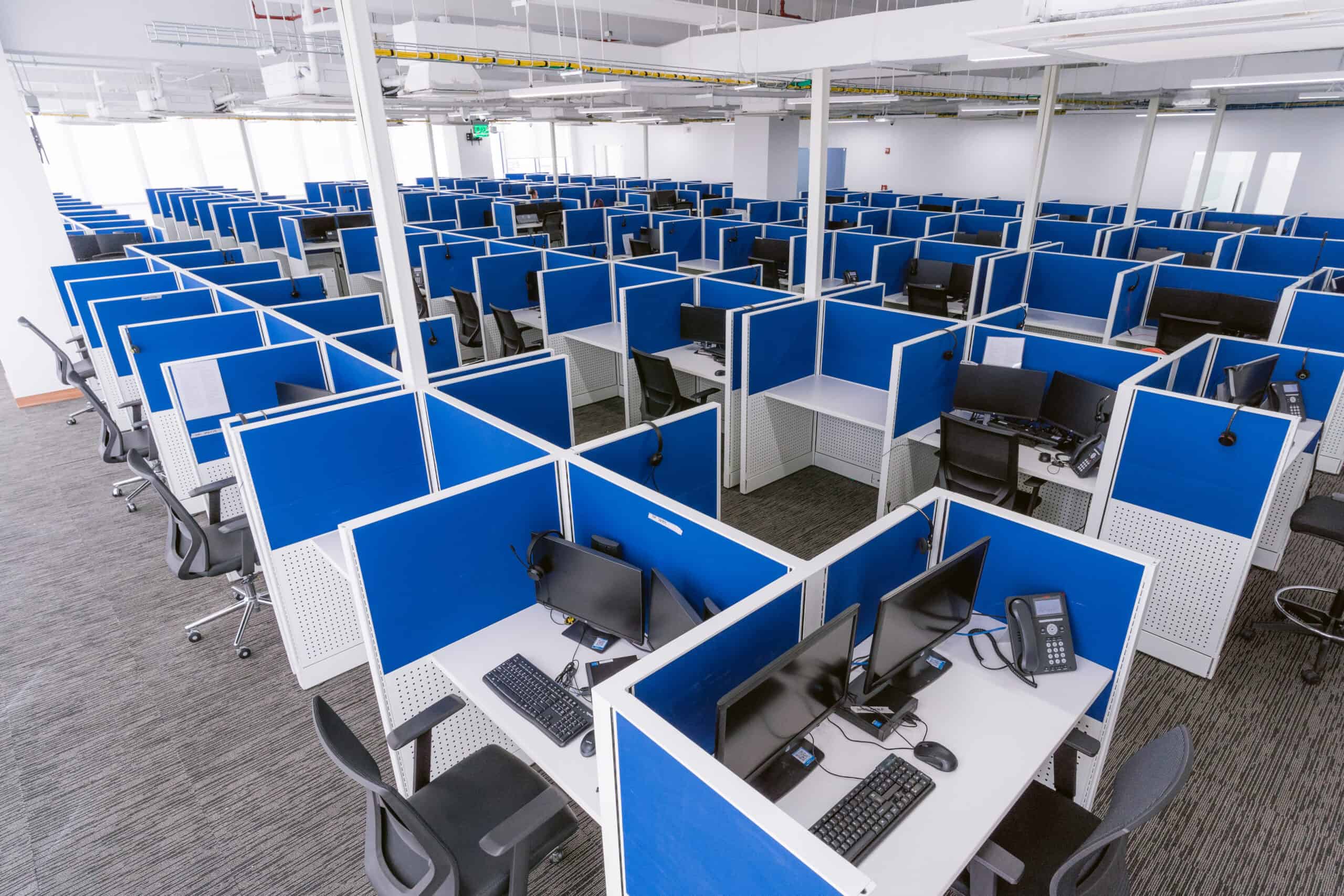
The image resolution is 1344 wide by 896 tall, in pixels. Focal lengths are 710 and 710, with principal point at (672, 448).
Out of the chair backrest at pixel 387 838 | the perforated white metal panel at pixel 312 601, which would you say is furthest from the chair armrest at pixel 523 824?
the perforated white metal panel at pixel 312 601

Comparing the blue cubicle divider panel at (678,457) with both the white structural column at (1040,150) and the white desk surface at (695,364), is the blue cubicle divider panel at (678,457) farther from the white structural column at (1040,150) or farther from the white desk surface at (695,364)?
the white structural column at (1040,150)

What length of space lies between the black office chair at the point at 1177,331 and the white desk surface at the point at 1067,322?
54 cm

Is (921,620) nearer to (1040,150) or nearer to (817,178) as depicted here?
(817,178)

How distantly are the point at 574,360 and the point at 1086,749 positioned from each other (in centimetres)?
504

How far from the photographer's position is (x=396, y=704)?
92.3 inches

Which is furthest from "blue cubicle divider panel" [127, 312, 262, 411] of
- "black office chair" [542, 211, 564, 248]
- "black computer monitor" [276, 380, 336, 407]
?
"black office chair" [542, 211, 564, 248]

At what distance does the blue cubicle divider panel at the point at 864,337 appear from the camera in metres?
4.32

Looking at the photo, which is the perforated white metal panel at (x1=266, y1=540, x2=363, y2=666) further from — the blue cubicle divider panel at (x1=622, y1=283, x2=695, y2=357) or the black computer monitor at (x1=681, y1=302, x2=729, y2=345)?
the black computer monitor at (x1=681, y1=302, x2=729, y2=345)

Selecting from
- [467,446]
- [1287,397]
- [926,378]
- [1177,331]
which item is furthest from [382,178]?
[1177,331]

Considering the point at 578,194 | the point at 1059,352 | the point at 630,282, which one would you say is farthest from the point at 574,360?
the point at 578,194

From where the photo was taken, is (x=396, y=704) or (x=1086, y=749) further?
(x=396, y=704)

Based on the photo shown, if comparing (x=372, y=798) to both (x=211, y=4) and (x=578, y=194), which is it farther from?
(x=578, y=194)

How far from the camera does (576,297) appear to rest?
6.08m

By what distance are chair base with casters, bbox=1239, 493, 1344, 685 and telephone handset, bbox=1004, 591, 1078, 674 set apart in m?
1.96
